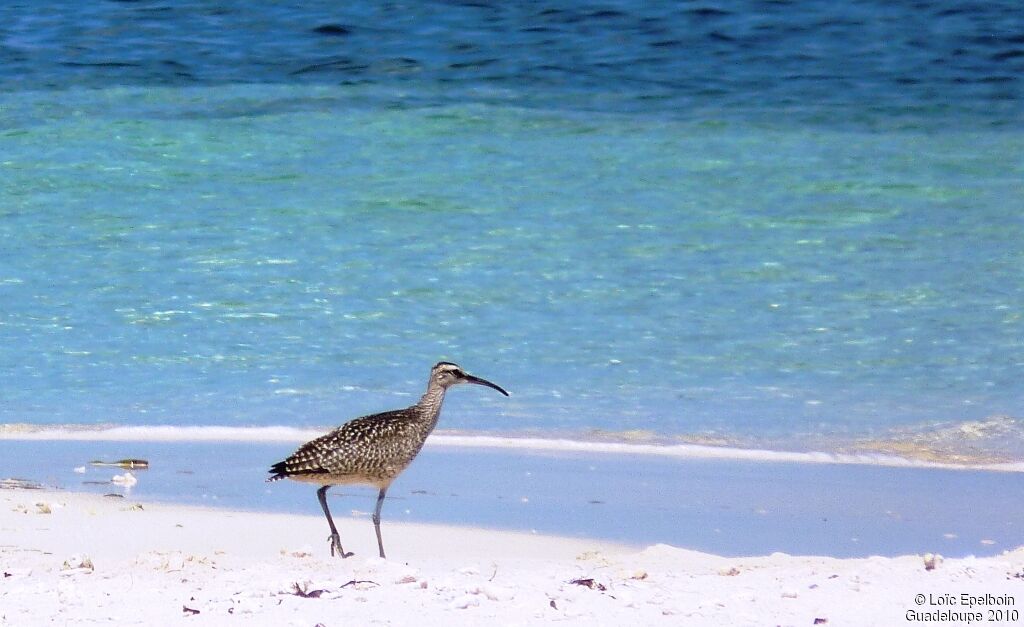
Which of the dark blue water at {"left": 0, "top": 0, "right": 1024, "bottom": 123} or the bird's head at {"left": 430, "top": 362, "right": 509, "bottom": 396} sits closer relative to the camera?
the bird's head at {"left": 430, "top": 362, "right": 509, "bottom": 396}

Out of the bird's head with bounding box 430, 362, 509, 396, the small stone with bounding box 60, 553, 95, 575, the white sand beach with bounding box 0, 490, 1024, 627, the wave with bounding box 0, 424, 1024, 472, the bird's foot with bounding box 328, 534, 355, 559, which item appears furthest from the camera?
the wave with bounding box 0, 424, 1024, 472

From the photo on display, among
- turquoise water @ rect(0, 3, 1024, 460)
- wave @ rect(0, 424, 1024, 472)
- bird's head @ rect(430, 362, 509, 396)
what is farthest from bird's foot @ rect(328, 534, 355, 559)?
turquoise water @ rect(0, 3, 1024, 460)

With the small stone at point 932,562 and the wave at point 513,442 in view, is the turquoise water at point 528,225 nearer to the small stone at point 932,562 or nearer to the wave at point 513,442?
the wave at point 513,442

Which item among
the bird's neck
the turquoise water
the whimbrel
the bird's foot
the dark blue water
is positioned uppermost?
the dark blue water

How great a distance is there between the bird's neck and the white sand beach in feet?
2.23

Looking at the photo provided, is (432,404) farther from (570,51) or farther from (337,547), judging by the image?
(570,51)

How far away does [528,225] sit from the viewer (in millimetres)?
14062

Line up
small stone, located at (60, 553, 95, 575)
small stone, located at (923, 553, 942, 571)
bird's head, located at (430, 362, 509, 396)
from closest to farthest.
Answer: small stone, located at (60, 553, 95, 575), small stone, located at (923, 553, 942, 571), bird's head, located at (430, 362, 509, 396)

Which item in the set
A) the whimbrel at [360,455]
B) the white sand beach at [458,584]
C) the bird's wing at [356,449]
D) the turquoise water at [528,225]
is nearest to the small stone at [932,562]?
the white sand beach at [458,584]

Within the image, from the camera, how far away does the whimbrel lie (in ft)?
21.5

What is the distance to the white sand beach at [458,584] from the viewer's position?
16.3 ft

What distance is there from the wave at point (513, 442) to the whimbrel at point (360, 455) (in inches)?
59.0

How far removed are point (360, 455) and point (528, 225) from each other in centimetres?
755

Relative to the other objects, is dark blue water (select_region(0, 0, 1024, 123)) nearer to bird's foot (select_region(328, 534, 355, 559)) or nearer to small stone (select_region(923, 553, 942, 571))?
bird's foot (select_region(328, 534, 355, 559))
